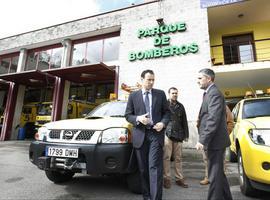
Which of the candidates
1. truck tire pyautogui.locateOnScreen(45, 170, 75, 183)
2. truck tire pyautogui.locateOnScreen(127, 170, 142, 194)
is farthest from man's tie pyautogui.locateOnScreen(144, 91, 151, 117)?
truck tire pyautogui.locateOnScreen(45, 170, 75, 183)

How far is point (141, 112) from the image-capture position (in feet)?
10.00

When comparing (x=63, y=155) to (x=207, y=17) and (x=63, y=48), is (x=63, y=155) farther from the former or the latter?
(x=63, y=48)

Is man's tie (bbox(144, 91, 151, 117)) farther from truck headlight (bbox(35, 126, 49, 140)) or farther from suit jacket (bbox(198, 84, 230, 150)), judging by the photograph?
truck headlight (bbox(35, 126, 49, 140))

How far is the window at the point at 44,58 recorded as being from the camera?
1521 centimetres

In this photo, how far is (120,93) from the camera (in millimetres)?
11883

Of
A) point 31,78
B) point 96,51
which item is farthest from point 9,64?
point 96,51

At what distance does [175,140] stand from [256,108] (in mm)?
1697

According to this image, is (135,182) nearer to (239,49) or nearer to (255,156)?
(255,156)

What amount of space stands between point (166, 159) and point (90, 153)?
4.98 ft

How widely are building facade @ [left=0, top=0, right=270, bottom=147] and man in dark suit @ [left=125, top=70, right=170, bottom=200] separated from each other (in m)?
7.58

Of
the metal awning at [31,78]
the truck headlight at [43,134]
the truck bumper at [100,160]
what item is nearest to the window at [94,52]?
the metal awning at [31,78]

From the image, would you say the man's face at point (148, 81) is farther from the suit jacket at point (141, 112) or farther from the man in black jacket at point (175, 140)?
the man in black jacket at point (175, 140)

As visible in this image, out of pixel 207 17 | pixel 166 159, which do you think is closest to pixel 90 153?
pixel 166 159

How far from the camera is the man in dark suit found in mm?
2783
